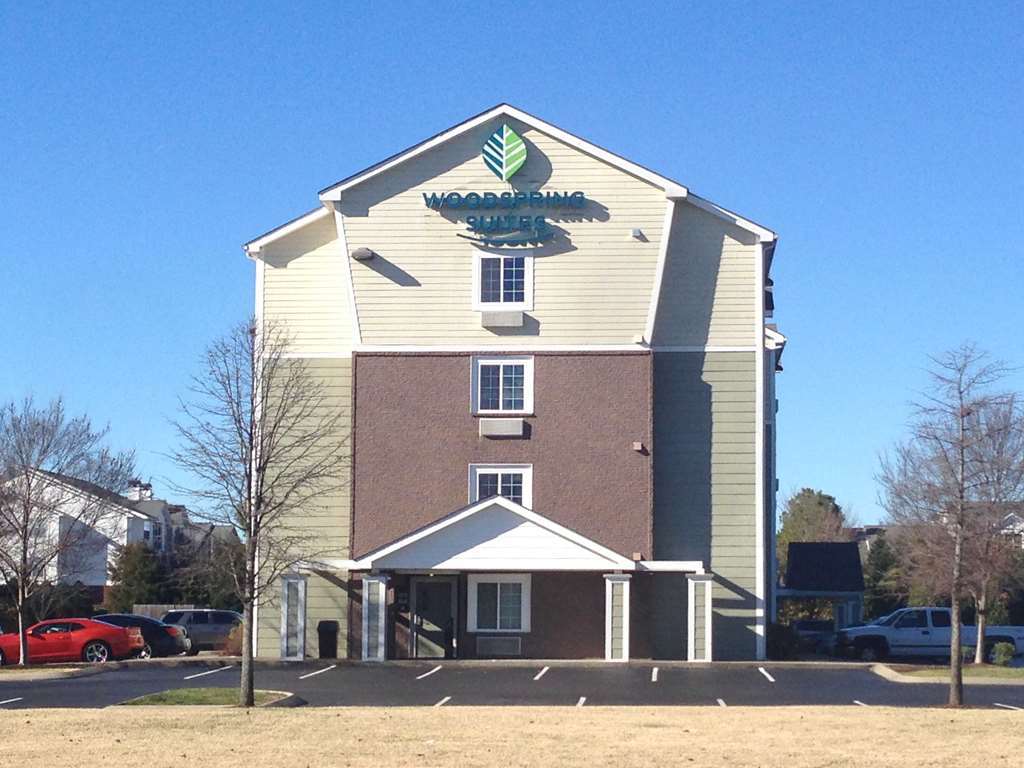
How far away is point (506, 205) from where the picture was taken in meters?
39.0

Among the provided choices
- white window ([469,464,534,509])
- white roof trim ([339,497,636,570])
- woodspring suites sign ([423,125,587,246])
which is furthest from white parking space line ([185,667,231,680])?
woodspring suites sign ([423,125,587,246])

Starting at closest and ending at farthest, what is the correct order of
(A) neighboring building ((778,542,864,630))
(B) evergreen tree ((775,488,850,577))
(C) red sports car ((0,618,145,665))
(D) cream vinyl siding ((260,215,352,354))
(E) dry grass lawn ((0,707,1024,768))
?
1. (E) dry grass lawn ((0,707,1024,768))
2. (D) cream vinyl siding ((260,215,352,354))
3. (C) red sports car ((0,618,145,665))
4. (A) neighboring building ((778,542,864,630))
5. (B) evergreen tree ((775,488,850,577))

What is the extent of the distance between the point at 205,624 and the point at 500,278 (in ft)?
53.9

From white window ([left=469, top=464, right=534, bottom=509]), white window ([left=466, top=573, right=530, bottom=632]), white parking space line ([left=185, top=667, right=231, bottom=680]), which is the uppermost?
white window ([left=469, top=464, right=534, bottom=509])

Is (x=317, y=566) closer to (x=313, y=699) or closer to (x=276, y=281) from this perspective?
(x=276, y=281)

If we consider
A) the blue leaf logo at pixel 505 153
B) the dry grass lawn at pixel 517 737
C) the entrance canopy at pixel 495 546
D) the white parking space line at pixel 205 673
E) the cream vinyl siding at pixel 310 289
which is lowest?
the white parking space line at pixel 205 673

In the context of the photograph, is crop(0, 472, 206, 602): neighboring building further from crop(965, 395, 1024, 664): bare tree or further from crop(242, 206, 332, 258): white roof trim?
crop(965, 395, 1024, 664): bare tree

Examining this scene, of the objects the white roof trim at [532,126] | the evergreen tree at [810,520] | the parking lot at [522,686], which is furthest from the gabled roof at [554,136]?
the evergreen tree at [810,520]

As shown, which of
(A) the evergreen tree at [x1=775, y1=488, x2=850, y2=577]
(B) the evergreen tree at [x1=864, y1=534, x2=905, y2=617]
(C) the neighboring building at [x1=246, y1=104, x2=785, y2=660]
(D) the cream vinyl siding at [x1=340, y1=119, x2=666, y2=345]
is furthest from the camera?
(A) the evergreen tree at [x1=775, y1=488, x2=850, y2=577]

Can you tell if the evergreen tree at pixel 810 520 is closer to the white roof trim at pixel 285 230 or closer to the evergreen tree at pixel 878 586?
the evergreen tree at pixel 878 586

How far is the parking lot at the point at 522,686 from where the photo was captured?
2672 centimetres

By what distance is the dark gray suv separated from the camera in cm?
4734

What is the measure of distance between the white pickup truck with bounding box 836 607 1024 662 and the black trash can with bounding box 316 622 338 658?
15822 millimetres

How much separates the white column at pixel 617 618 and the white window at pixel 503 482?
3.11 m
